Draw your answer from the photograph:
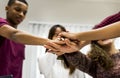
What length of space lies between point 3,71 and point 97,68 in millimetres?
642

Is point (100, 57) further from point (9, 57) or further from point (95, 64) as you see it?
point (9, 57)

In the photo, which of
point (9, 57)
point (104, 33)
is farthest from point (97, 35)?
point (9, 57)

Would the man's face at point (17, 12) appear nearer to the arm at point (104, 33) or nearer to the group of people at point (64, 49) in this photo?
the group of people at point (64, 49)

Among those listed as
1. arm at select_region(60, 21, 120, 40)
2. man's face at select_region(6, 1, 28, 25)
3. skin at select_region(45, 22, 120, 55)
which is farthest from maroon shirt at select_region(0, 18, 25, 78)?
arm at select_region(60, 21, 120, 40)

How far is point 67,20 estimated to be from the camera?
333 centimetres

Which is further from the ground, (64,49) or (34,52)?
(64,49)

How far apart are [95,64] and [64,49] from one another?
0.29 m

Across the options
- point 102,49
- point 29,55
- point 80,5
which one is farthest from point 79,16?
point 102,49

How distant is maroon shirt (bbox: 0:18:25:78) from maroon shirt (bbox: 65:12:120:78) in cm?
36

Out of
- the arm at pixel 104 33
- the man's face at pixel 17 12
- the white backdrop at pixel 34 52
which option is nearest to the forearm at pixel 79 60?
the arm at pixel 104 33

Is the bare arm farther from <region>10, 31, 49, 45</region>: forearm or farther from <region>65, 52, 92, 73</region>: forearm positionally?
<region>65, 52, 92, 73</region>: forearm

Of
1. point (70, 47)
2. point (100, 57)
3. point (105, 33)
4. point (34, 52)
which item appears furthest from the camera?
point (34, 52)

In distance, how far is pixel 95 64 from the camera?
163 cm

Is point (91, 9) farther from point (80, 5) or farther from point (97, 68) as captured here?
point (97, 68)
